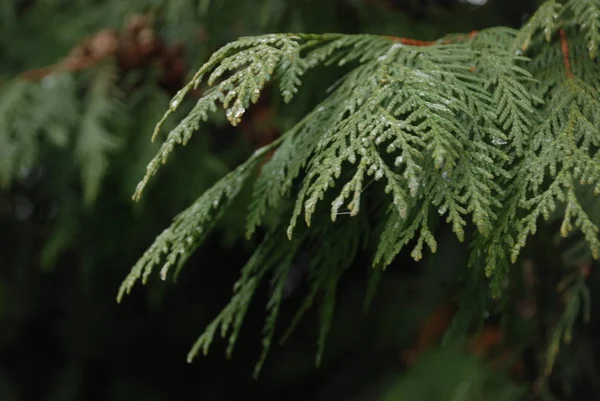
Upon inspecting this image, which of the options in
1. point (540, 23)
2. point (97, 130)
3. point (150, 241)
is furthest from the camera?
point (150, 241)

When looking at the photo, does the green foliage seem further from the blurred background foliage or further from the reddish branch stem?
the reddish branch stem

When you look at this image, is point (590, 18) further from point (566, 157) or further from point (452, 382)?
point (452, 382)

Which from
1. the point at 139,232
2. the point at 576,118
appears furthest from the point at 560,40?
the point at 139,232

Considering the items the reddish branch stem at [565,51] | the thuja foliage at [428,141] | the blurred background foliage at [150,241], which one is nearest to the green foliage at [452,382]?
the blurred background foliage at [150,241]

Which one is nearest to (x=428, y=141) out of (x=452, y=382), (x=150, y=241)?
(x=452, y=382)

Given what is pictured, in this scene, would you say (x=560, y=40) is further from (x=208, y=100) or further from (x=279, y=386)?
(x=279, y=386)

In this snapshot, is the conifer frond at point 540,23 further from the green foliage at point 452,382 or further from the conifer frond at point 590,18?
the green foliage at point 452,382
